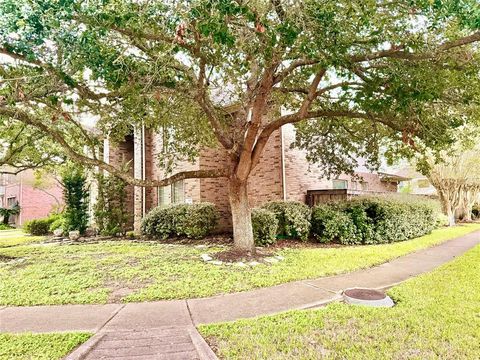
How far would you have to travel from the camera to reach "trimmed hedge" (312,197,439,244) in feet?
34.8

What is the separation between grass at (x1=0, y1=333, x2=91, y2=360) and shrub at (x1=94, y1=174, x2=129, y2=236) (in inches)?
421

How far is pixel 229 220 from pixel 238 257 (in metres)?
5.49

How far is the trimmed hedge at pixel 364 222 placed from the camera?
34.8ft

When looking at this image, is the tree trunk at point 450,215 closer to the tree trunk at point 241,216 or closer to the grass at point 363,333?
the tree trunk at point 241,216

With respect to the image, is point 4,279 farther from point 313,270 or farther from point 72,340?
point 313,270

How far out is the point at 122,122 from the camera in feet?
30.1

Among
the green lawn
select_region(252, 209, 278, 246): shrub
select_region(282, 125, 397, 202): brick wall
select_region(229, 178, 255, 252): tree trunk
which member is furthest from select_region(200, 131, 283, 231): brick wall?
select_region(229, 178, 255, 252): tree trunk

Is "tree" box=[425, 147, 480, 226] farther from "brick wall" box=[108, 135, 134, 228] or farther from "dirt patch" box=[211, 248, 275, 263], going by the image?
"brick wall" box=[108, 135, 134, 228]

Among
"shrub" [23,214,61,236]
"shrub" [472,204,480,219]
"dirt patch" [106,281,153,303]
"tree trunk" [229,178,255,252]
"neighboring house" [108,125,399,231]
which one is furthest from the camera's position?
"shrub" [472,204,480,219]

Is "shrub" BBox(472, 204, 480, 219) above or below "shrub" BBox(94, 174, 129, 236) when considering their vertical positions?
below

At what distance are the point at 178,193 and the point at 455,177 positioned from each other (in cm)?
1737

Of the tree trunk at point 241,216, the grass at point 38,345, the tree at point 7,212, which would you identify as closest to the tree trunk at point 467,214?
the tree trunk at point 241,216

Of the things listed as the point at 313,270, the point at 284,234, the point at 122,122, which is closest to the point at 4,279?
the point at 122,122

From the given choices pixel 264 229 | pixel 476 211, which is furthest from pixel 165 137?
pixel 476 211
